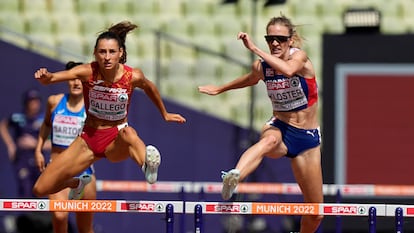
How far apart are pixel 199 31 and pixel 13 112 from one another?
3550 millimetres

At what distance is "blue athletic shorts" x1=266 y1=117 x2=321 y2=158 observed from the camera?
32.2 feet

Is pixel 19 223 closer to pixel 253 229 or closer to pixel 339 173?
pixel 253 229

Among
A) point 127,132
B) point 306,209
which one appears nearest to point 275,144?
point 306,209

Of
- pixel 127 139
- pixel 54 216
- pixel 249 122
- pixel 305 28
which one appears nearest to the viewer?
pixel 127 139

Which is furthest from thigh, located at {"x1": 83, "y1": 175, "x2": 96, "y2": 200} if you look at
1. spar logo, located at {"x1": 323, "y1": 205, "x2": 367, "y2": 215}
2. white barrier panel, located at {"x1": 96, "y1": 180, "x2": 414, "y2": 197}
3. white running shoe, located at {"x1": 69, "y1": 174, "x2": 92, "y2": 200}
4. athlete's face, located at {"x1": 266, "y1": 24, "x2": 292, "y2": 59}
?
spar logo, located at {"x1": 323, "y1": 205, "x2": 367, "y2": 215}

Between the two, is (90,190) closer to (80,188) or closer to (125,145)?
(80,188)

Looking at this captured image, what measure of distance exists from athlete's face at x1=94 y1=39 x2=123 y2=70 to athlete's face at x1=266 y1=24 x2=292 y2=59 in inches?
50.6

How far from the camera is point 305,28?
16.8 m

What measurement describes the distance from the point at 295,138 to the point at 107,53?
1.74 m

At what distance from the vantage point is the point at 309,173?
980 centimetres

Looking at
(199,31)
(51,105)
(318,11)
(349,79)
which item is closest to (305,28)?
(318,11)

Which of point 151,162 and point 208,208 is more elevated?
point 151,162

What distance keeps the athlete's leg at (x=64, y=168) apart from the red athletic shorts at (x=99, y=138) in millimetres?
47

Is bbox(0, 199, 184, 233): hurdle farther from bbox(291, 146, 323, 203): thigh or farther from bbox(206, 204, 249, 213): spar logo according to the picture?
bbox(291, 146, 323, 203): thigh
